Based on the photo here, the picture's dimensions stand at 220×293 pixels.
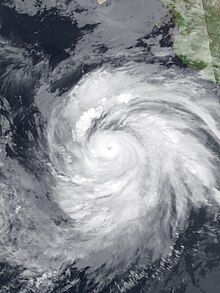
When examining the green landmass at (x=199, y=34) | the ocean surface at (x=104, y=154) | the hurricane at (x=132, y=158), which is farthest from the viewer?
the green landmass at (x=199, y=34)

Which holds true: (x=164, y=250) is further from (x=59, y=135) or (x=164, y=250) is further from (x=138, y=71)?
(x=138, y=71)

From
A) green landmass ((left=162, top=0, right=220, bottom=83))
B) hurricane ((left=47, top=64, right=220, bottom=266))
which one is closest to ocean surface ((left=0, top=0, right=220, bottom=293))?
hurricane ((left=47, top=64, right=220, bottom=266))

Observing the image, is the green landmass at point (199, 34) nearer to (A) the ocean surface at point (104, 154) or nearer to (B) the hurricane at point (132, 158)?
(A) the ocean surface at point (104, 154)

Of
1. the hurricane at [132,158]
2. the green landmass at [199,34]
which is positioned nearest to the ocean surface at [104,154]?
the hurricane at [132,158]

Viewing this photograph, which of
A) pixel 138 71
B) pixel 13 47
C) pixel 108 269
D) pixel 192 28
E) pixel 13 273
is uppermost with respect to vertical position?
pixel 192 28

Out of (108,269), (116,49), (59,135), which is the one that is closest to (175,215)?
(108,269)

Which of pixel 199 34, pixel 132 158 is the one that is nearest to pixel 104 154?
pixel 132 158
